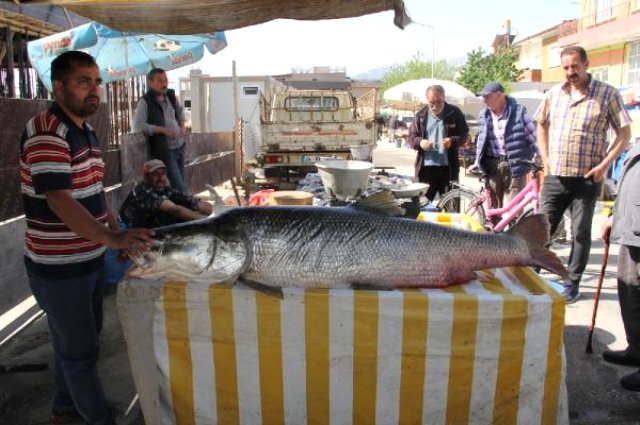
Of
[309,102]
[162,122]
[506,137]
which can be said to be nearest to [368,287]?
[506,137]

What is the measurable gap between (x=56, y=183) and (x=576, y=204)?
4106 mm

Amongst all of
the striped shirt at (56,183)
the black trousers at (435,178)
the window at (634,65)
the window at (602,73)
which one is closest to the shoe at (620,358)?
the striped shirt at (56,183)

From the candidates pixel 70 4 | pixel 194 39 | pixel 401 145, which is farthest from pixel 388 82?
pixel 70 4

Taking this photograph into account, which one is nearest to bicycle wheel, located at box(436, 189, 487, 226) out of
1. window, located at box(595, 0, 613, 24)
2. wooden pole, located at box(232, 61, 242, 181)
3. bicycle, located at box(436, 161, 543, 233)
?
bicycle, located at box(436, 161, 543, 233)

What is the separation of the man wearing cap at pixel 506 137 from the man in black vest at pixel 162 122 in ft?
12.4

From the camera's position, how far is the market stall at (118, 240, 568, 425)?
228 cm

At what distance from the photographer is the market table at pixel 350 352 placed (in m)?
2.28

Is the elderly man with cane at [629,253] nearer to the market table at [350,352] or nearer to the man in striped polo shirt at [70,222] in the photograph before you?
the market table at [350,352]

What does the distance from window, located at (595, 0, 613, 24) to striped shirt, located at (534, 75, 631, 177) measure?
2462cm

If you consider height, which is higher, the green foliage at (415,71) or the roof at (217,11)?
the green foliage at (415,71)

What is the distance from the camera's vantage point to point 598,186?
458cm

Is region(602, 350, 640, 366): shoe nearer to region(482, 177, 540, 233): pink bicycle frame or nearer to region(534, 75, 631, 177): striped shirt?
region(534, 75, 631, 177): striped shirt

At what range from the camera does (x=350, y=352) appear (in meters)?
2.33

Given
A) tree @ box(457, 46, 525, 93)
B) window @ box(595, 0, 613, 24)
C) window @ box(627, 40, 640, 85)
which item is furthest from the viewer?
tree @ box(457, 46, 525, 93)
